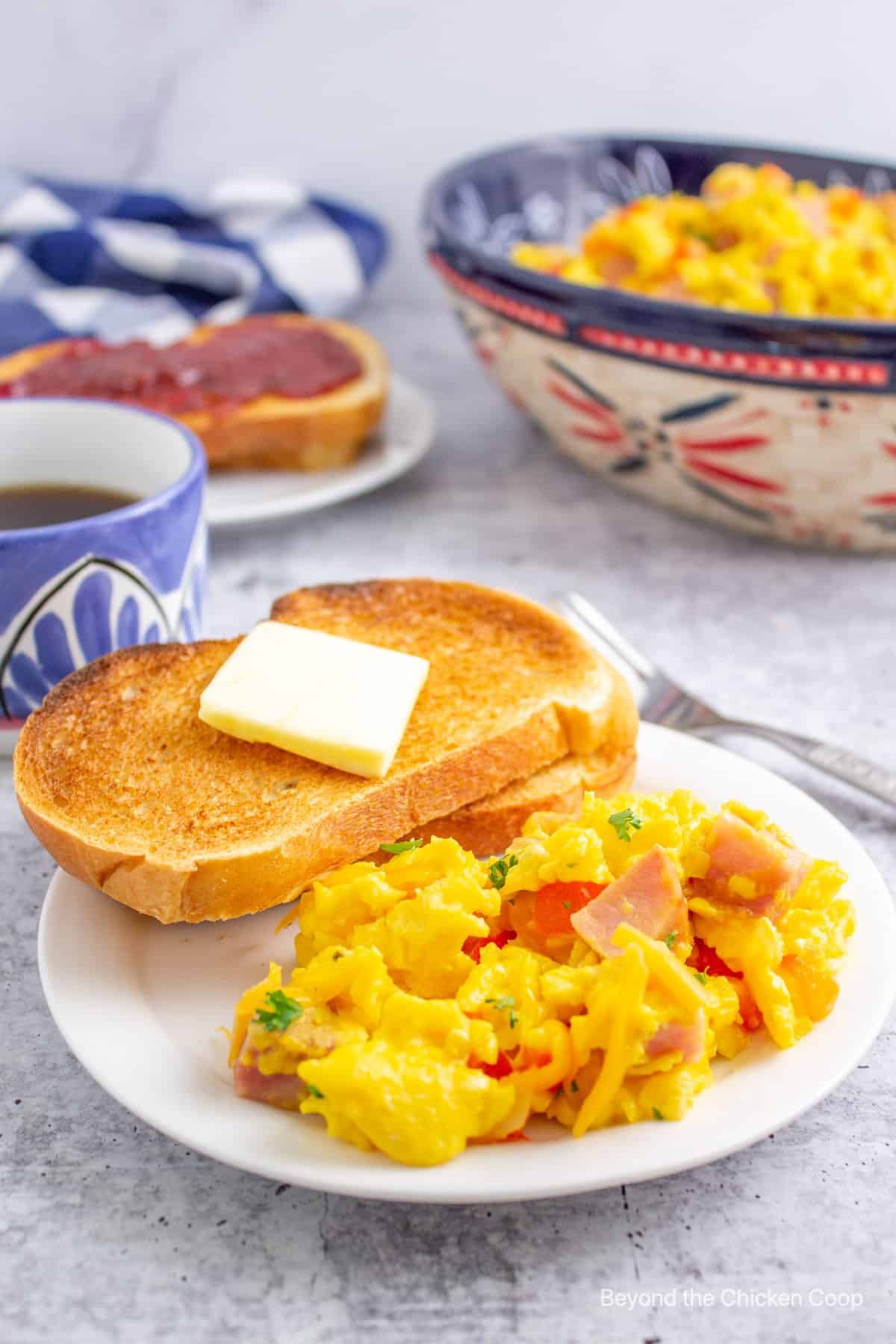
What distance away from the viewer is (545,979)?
4.30 ft

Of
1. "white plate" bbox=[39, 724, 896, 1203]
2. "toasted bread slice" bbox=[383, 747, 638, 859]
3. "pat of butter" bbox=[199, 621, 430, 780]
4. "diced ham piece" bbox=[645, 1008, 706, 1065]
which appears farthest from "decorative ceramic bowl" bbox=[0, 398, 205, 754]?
"diced ham piece" bbox=[645, 1008, 706, 1065]

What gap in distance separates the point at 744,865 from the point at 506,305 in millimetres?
1559

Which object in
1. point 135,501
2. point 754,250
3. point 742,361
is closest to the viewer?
point 135,501

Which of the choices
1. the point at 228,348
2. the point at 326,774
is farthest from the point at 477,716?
the point at 228,348

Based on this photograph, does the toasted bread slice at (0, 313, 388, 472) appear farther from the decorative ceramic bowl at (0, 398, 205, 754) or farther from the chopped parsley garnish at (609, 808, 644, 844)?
the chopped parsley garnish at (609, 808, 644, 844)

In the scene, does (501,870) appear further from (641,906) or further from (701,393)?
(701,393)

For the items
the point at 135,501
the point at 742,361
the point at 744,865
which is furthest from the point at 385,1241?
the point at 742,361

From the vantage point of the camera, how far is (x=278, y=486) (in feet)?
9.59

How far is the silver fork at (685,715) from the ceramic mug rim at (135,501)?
689mm

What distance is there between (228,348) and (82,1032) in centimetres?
210

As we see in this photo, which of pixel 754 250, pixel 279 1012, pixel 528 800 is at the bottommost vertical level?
pixel 528 800

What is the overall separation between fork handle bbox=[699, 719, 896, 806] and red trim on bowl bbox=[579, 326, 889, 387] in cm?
65

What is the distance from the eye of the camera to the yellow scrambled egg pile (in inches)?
103

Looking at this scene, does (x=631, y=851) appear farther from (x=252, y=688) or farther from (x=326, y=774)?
(x=252, y=688)
